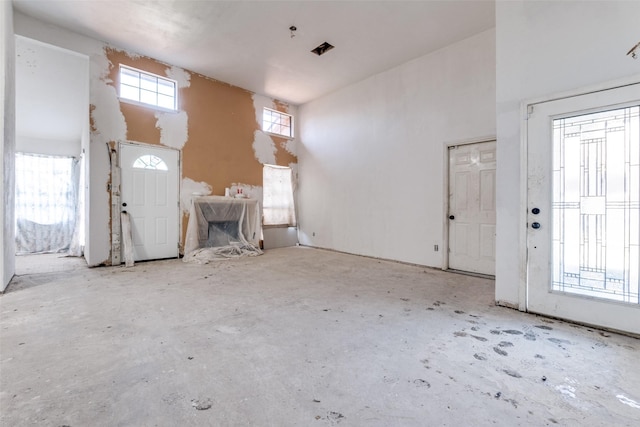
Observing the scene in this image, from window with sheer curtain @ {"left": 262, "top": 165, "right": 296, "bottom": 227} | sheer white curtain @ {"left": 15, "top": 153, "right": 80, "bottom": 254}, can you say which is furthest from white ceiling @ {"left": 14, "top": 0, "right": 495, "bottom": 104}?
sheer white curtain @ {"left": 15, "top": 153, "right": 80, "bottom": 254}

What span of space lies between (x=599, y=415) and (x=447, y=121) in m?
4.07

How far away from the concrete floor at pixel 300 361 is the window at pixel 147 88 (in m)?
3.43

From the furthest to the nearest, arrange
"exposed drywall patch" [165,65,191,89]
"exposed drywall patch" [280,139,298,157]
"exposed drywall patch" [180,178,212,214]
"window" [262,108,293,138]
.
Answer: "exposed drywall patch" [280,139,298,157] < "window" [262,108,293,138] < "exposed drywall patch" [180,178,212,214] < "exposed drywall patch" [165,65,191,89]

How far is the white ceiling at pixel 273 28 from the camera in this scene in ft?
12.1

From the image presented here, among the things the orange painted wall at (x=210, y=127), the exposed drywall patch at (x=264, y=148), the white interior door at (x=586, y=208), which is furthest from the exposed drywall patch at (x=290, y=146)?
the white interior door at (x=586, y=208)

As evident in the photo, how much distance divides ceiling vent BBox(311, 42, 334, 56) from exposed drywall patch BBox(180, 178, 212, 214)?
330 cm

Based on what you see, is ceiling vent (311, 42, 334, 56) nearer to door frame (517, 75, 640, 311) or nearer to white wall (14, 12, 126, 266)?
door frame (517, 75, 640, 311)

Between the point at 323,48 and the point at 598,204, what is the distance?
4165 millimetres

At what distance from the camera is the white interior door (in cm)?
225

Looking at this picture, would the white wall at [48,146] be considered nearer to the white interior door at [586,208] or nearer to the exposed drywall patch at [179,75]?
the exposed drywall patch at [179,75]

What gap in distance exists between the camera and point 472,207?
4.36 m

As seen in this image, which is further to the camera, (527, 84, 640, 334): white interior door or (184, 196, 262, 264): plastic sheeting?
(184, 196, 262, 264): plastic sheeting

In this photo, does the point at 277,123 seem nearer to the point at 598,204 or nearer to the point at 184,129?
the point at 184,129

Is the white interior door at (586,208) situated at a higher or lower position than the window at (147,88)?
lower
